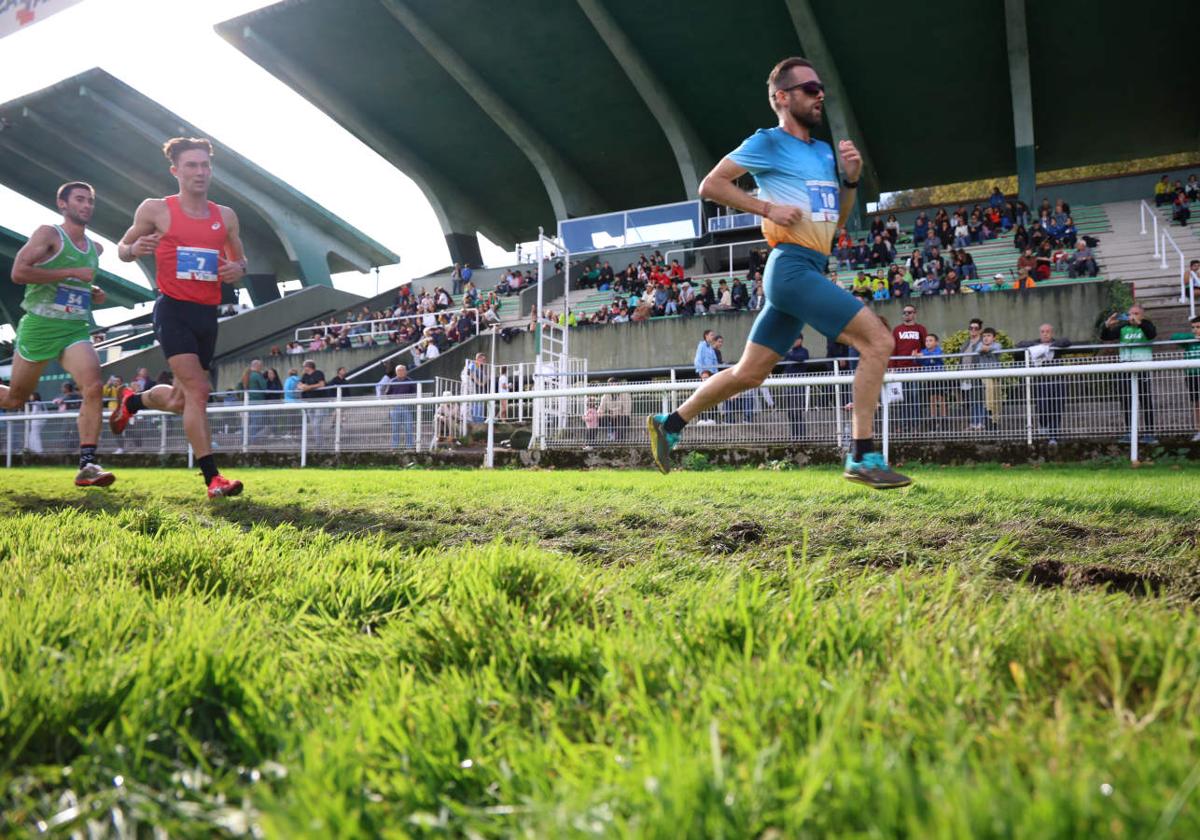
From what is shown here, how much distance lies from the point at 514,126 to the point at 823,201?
3384 cm

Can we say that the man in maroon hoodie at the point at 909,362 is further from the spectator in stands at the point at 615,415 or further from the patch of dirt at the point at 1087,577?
the patch of dirt at the point at 1087,577

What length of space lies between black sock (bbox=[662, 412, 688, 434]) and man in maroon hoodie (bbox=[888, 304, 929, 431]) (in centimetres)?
579

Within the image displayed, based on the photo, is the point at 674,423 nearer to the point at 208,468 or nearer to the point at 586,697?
the point at 208,468

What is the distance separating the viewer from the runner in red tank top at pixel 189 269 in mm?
6758

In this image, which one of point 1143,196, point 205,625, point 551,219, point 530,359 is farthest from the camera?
point 551,219

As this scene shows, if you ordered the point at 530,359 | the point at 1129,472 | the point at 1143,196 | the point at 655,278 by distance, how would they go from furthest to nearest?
the point at 1143,196 < the point at 655,278 < the point at 530,359 < the point at 1129,472

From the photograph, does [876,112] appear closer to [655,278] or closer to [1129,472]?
[655,278]

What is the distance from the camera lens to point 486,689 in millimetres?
1745

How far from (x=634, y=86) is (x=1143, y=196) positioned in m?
20.2

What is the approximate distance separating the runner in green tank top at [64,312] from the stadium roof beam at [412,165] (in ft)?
98.7

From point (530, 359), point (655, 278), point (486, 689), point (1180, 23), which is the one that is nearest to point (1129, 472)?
point (486, 689)

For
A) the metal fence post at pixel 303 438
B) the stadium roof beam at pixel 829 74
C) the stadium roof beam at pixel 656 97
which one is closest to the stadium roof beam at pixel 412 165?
the stadium roof beam at pixel 656 97

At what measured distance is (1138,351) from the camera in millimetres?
11609

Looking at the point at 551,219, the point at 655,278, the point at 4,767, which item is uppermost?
the point at 551,219
